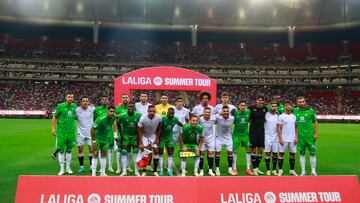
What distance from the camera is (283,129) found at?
31.4ft

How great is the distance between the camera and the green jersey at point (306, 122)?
30.8 ft

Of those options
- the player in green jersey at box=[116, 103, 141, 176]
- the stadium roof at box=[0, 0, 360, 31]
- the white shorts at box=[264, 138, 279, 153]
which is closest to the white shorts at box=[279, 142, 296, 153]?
the white shorts at box=[264, 138, 279, 153]

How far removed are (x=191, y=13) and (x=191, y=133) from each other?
38430 mm

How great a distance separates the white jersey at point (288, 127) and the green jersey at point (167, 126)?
3205mm

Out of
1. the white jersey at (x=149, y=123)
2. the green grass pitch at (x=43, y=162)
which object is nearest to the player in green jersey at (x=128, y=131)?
the white jersey at (x=149, y=123)

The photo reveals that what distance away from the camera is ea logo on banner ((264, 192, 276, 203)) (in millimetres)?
5305

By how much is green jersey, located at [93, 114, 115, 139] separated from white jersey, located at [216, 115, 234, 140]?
10.2 feet

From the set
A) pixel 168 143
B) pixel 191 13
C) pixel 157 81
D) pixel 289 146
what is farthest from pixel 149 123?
pixel 191 13

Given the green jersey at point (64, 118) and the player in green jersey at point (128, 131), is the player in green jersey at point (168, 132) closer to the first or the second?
the player in green jersey at point (128, 131)

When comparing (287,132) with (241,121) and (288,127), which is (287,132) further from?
(241,121)

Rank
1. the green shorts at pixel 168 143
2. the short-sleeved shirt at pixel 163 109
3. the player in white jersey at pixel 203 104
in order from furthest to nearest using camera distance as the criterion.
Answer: the short-sleeved shirt at pixel 163 109, the player in white jersey at pixel 203 104, the green shorts at pixel 168 143

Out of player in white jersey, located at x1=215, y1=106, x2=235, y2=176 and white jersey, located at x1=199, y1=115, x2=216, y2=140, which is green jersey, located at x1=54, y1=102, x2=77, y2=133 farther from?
player in white jersey, located at x1=215, y1=106, x2=235, y2=176

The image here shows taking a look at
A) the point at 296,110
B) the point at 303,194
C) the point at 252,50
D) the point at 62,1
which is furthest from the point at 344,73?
the point at 303,194

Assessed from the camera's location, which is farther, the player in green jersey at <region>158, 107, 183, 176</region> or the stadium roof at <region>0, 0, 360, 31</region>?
the stadium roof at <region>0, 0, 360, 31</region>
